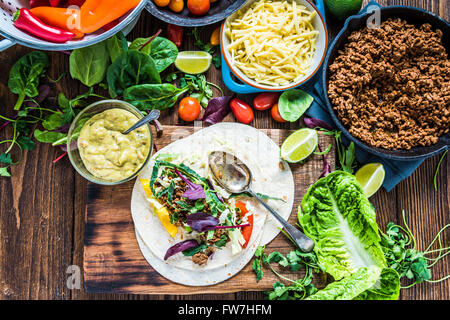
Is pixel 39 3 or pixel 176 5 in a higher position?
pixel 39 3

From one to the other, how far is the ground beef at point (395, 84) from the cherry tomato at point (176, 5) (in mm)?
1026

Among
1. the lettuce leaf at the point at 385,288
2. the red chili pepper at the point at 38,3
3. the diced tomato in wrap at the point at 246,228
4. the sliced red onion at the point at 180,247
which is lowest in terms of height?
the lettuce leaf at the point at 385,288

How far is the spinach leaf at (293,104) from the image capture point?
2.57m

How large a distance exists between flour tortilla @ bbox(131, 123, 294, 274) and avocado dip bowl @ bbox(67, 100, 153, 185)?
0.17 metres

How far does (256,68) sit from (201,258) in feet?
4.04

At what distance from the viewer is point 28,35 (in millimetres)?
2076

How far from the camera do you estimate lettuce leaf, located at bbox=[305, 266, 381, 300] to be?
7.68 feet

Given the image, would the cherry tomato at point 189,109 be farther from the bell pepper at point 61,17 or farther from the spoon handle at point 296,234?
the bell pepper at point 61,17

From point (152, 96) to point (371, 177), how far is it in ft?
4.92

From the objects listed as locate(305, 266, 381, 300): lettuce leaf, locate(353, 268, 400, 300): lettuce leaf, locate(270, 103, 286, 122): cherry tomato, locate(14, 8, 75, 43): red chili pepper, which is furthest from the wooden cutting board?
locate(270, 103, 286, 122): cherry tomato

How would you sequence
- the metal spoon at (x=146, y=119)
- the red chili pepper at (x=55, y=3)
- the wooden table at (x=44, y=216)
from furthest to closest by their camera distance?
the wooden table at (x=44, y=216) < the metal spoon at (x=146, y=119) < the red chili pepper at (x=55, y=3)

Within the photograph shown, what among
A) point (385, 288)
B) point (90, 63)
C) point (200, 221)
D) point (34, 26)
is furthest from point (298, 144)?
point (34, 26)

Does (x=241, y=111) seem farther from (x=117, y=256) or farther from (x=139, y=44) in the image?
(x=117, y=256)

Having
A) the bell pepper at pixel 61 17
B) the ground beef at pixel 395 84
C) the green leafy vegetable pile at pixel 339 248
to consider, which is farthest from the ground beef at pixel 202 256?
the bell pepper at pixel 61 17
